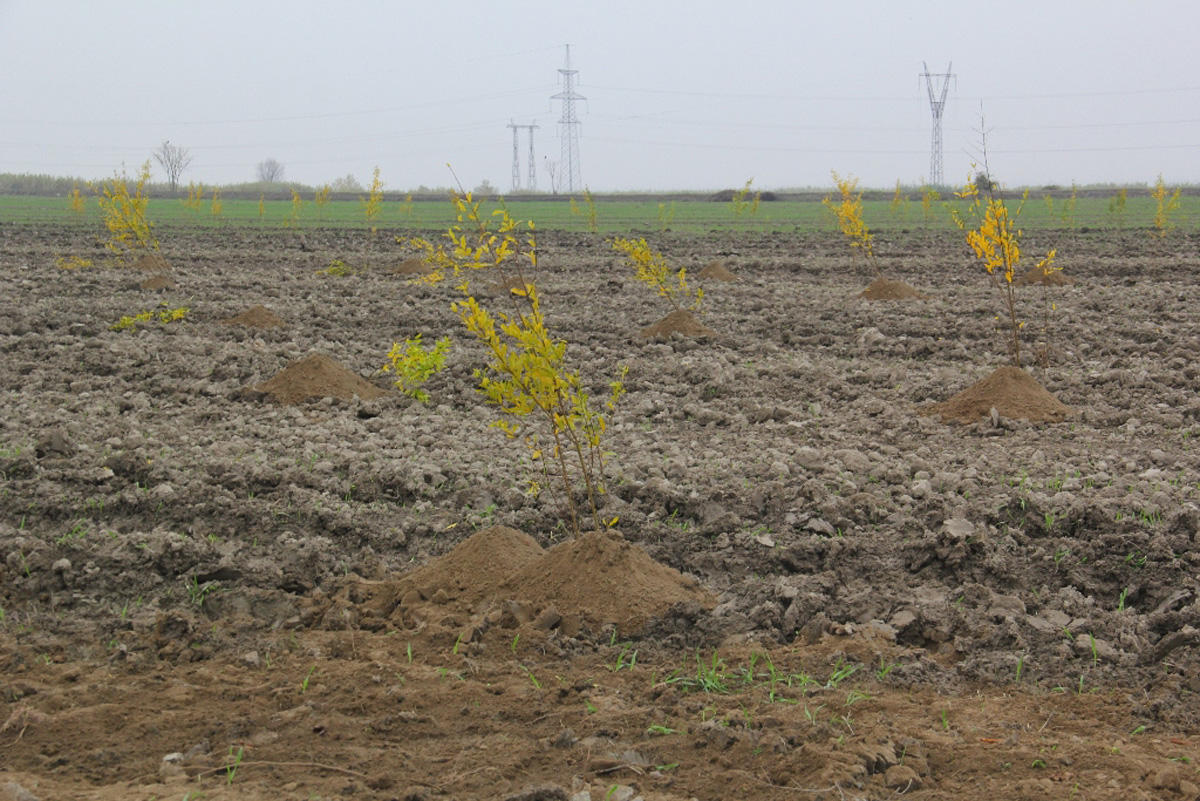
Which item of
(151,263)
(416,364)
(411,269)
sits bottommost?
(416,364)

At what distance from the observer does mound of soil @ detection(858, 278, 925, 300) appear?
12406 millimetres

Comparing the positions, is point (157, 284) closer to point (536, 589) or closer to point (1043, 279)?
point (536, 589)

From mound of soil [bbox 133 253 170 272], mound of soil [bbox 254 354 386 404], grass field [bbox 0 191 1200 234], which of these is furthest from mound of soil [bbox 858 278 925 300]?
grass field [bbox 0 191 1200 234]

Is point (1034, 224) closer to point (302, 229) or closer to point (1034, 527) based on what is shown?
point (302, 229)

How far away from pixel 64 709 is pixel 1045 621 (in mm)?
3579

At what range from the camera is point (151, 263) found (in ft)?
52.4

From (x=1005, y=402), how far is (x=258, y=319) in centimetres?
746

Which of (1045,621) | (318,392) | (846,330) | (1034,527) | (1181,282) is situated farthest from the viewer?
(1181,282)

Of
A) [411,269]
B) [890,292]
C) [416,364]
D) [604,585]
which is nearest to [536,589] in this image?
[604,585]

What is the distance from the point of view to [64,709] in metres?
3.41

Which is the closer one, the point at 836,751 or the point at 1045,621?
the point at 836,751


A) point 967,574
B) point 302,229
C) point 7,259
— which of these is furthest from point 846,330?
point 302,229

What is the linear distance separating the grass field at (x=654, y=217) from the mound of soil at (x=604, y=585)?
1998cm

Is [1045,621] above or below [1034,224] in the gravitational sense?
below
